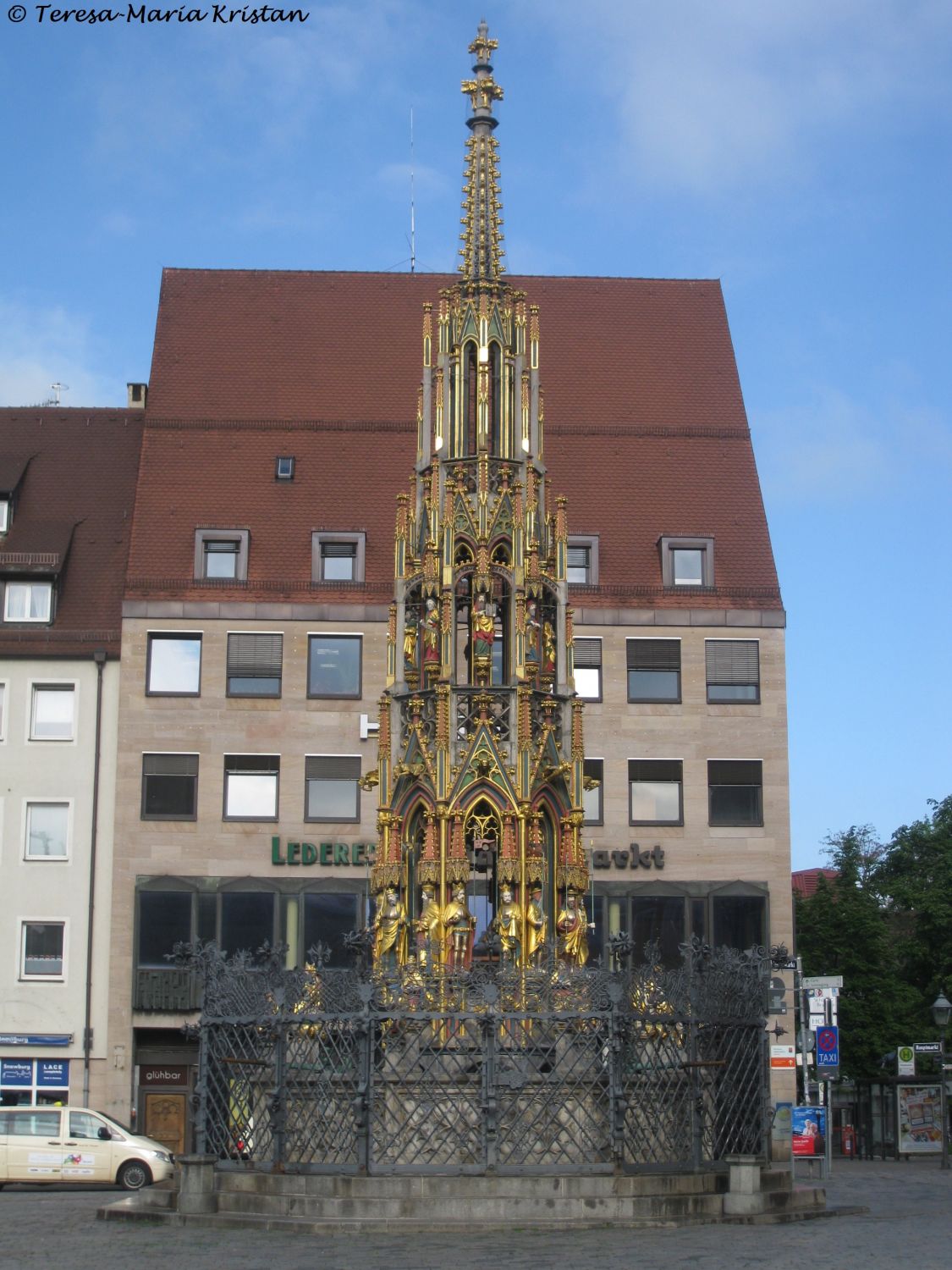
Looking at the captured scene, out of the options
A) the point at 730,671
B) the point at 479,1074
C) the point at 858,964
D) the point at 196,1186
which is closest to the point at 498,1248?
the point at 479,1074

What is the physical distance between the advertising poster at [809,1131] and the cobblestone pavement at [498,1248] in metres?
17.8

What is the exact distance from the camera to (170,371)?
52094 millimetres

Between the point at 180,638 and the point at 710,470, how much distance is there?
13.4 metres

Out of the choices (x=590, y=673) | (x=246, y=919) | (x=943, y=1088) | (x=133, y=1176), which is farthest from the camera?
(x=590, y=673)

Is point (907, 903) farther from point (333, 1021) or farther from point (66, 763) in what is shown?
point (333, 1021)

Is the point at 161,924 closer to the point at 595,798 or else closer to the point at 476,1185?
the point at 595,798

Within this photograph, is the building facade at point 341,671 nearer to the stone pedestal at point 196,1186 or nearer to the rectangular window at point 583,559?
the rectangular window at point 583,559

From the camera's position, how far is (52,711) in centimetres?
4703

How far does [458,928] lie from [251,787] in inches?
925

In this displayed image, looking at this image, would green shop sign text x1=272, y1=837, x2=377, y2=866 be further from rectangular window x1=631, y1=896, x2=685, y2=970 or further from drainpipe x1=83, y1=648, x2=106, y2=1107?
rectangular window x1=631, y1=896, x2=685, y2=970

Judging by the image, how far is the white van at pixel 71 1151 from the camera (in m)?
33.0

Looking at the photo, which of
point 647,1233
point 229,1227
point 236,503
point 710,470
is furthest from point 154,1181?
point 710,470

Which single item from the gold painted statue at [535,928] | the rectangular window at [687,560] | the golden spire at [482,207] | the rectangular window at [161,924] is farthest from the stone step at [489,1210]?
the rectangular window at [687,560]

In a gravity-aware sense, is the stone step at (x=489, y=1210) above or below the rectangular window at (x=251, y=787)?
below
